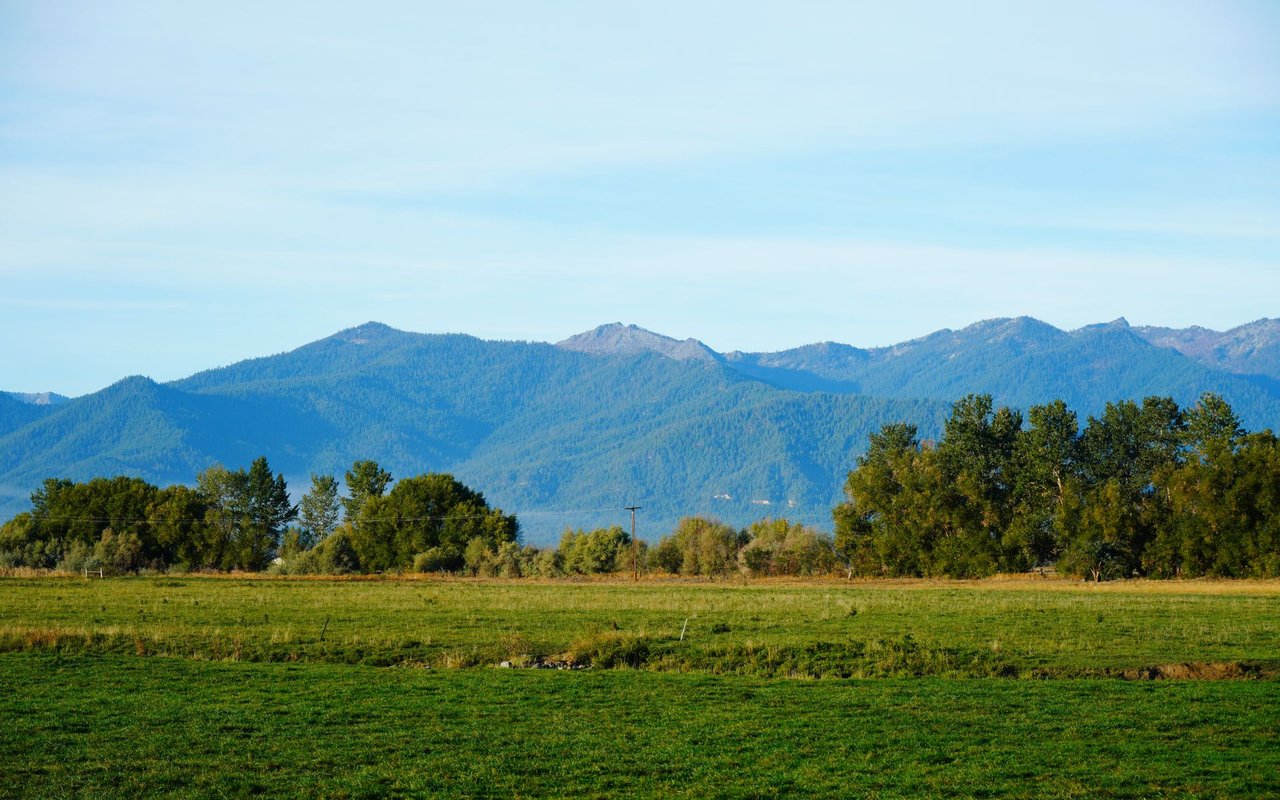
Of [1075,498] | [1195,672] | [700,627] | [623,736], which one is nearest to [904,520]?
[1075,498]

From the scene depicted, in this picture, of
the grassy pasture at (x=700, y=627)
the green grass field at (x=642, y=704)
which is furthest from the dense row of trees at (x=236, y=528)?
the green grass field at (x=642, y=704)

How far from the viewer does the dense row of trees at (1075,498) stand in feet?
249

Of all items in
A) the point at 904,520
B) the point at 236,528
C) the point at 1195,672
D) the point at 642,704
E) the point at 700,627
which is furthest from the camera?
the point at 236,528

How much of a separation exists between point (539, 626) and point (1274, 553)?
51.3 meters

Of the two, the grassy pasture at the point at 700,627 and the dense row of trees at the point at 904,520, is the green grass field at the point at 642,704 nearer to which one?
the grassy pasture at the point at 700,627

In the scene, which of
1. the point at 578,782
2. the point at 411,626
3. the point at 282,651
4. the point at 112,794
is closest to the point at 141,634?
the point at 282,651

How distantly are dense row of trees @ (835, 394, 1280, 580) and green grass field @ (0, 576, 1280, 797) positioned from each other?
3079 centimetres

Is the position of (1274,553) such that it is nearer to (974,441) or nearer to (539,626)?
(974,441)

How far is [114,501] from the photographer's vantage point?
107 meters

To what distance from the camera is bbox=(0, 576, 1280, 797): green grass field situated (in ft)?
61.6

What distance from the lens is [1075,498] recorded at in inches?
3177

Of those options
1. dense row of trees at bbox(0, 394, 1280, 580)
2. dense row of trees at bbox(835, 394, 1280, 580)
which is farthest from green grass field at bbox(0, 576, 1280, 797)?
dense row of trees at bbox(0, 394, 1280, 580)

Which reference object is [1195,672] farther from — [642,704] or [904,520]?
[904,520]

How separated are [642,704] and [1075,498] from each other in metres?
61.6
